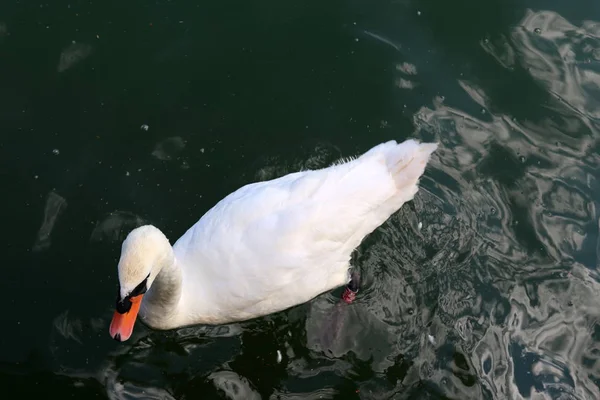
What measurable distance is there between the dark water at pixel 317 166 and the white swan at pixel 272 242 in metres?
0.68

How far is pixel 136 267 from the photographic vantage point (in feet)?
13.8

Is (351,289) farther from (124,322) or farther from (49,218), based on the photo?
(49,218)

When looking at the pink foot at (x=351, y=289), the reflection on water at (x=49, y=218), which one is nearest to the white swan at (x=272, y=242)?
the pink foot at (x=351, y=289)

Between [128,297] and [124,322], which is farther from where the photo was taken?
[124,322]

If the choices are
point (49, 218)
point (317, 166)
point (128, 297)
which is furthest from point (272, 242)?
point (49, 218)

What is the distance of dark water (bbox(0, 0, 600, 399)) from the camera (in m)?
5.70

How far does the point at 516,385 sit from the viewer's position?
585cm

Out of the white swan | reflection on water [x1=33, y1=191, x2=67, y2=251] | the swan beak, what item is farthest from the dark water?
the swan beak

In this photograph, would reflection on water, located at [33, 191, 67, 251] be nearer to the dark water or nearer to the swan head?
the dark water

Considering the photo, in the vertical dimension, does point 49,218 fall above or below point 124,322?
below

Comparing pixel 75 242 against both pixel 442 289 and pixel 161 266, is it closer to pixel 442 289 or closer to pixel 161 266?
pixel 161 266

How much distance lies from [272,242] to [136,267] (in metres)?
1.13

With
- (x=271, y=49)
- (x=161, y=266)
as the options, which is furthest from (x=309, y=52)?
(x=161, y=266)

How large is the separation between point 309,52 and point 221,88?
1.00 metres
